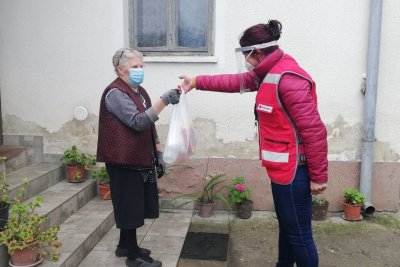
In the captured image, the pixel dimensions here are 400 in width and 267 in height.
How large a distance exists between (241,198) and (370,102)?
6.20 ft

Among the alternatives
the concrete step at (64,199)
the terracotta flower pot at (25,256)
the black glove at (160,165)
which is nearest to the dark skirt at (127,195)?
the black glove at (160,165)

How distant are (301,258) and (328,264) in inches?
45.4

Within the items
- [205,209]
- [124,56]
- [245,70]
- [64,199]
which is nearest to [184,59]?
[245,70]

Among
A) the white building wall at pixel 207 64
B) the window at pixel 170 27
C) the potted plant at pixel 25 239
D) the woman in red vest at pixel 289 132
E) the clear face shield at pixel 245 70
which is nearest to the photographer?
the woman in red vest at pixel 289 132

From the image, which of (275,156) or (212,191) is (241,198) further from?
(275,156)

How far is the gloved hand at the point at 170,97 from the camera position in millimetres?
2814

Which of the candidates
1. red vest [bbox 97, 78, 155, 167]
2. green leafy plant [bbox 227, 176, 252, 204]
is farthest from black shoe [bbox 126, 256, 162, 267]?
green leafy plant [bbox 227, 176, 252, 204]

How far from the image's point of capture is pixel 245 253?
376 cm

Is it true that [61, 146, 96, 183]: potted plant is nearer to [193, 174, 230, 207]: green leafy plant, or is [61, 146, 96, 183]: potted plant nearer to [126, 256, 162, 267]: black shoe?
[193, 174, 230, 207]: green leafy plant

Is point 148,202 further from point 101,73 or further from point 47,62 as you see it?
point 47,62

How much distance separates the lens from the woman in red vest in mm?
2373

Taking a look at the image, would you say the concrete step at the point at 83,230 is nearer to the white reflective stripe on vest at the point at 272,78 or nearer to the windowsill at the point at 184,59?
the windowsill at the point at 184,59

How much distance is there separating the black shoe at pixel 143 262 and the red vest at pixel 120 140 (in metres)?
0.84

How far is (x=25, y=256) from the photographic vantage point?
2.82 meters
